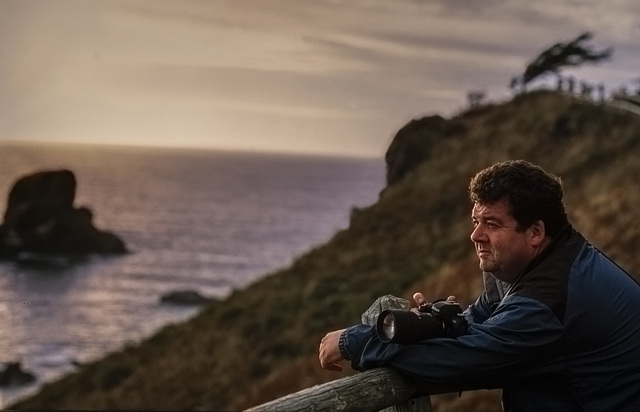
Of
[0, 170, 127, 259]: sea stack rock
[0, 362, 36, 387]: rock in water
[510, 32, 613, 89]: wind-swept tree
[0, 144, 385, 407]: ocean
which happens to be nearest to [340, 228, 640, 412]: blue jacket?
[0, 144, 385, 407]: ocean

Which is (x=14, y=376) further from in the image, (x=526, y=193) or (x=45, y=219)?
(x=526, y=193)

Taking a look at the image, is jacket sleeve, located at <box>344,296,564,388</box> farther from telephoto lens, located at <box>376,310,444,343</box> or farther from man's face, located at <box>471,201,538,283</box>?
man's face, located at <box>471,201,538,283</box>

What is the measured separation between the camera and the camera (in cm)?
244

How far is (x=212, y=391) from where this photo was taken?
58.0 ft

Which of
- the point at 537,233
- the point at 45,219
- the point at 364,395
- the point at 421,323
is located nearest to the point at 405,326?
the point at 421,323

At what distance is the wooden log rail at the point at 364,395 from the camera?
2270mm

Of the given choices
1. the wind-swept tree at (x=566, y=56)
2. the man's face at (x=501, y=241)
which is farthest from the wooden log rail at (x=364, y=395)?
the wind-swept tree at (x=566, y=56)

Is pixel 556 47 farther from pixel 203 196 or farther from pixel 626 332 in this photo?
pixel 626 332

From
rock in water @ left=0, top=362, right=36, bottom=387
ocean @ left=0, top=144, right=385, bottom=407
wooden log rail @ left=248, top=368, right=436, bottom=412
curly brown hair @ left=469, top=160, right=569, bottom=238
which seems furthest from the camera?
rock in water @ left=0, top=362, right=36, bottom=387

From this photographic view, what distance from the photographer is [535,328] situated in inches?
94.4

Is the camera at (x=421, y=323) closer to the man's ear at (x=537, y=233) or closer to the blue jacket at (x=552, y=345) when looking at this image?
the blue jacket at (x=552, y=345)

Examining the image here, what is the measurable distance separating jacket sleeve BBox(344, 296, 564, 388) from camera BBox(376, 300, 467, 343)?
1.4 inches

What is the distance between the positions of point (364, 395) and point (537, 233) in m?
0.59

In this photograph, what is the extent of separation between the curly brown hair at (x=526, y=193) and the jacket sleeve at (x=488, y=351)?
224 millimetres
